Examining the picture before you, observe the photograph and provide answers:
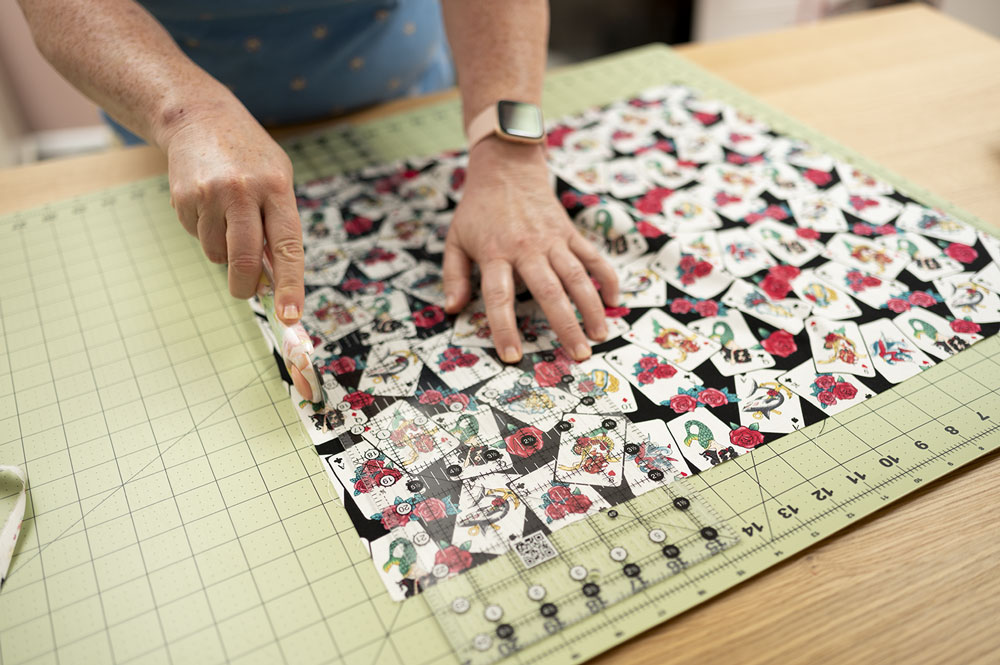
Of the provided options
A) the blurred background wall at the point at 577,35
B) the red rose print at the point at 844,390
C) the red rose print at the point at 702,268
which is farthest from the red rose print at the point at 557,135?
the blurred background wall at the point at 577,35

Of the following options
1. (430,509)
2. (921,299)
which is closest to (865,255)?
(921,299)

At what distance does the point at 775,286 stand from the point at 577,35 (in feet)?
7.30

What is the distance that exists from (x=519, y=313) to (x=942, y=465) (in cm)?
47

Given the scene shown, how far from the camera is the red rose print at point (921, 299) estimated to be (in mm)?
857

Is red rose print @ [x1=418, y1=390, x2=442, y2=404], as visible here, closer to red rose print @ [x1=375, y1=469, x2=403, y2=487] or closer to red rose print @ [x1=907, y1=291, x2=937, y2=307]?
red rose print @ [x1=375, y1=469, x2=403, y2=487]

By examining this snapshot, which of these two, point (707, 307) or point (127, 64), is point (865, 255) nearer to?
point (707, 307)

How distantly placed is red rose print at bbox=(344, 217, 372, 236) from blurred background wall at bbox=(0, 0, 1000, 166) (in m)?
1.63

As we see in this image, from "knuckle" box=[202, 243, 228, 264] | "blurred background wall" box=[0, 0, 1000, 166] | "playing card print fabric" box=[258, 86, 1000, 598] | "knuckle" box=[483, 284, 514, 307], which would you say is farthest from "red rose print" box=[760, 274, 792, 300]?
"blurred background wall" box=[0, 0, 1000, 166]

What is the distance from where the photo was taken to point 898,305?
86 cm

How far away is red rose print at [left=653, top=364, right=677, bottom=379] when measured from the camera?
779mm

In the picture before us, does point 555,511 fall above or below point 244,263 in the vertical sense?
below

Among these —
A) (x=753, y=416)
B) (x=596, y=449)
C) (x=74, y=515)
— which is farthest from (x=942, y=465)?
(x=74, y=515)

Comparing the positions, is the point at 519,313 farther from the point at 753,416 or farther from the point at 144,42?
the point at 144,42

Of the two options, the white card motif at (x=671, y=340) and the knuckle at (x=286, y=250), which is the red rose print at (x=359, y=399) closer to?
the knuckle at (x=286, y=250)
